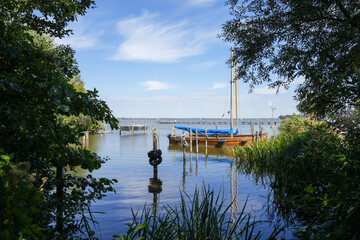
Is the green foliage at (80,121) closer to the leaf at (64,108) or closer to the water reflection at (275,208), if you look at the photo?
the leaf at (64,108)

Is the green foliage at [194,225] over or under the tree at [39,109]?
under

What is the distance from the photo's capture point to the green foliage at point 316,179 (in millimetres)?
2932

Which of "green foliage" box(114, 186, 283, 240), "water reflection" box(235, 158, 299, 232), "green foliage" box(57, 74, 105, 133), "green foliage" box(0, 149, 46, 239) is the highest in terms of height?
"green foliage" box(57, 74, 105, 133)

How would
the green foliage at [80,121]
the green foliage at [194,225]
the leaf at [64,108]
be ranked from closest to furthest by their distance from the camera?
the leaf at [64,108] → the green foliage at [194,225] → the green foliage at [80,121]

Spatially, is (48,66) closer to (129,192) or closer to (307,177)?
(307,177)

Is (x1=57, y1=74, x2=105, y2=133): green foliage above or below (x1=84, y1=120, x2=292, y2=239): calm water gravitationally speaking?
above

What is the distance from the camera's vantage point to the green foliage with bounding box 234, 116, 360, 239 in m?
2.93

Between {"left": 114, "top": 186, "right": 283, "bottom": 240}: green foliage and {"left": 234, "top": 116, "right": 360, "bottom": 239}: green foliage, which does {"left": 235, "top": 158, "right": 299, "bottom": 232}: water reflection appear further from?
{"left": 114, "top": 186, "right": 283, "bottom": 240}: green foliage

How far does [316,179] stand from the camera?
686 centimetres

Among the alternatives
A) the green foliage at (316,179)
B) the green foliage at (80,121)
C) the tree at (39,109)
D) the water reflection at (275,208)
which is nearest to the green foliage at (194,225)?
the green foliage at (316,179)

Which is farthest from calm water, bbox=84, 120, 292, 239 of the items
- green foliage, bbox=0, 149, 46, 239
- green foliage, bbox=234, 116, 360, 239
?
green foliage, bbox=0, 149, 46, 239

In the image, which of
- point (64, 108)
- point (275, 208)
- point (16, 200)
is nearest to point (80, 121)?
point (275, 208)

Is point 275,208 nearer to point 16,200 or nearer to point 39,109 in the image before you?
point 39,109

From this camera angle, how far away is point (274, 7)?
7145 millimetres
